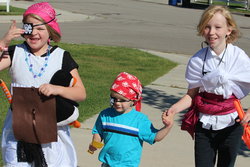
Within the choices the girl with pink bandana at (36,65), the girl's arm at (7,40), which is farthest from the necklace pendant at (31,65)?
the girl's arm at (7,40)

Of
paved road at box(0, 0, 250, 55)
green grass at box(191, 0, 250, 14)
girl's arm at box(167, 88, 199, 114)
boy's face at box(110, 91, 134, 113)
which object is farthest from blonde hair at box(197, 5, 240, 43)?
green grass at box(191, 0, 250, 14)

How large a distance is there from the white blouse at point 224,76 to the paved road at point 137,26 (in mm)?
10001

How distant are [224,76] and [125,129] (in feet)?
2.71

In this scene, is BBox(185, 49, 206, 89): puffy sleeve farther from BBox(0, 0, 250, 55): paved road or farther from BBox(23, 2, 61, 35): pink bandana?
BBox(0, 0, 250, 55): paved road

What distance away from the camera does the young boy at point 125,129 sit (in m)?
4.07

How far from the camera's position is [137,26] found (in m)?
20.1

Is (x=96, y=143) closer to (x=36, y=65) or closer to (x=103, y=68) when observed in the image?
(x=36, y=65)

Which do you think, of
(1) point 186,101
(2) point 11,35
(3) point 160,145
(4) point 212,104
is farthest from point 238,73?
(3) point 160,145

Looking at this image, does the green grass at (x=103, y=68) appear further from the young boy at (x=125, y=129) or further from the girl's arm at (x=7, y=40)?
the girl's arm at (x=7, y=40)

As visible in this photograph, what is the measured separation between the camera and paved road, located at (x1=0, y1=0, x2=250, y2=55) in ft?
51.3

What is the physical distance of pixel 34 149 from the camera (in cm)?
394

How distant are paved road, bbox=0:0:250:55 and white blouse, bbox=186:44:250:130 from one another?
10.0 meters

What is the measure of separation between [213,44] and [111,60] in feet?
25.2

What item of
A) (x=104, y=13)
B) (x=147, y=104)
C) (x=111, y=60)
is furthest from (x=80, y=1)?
(x=147, y=104)
